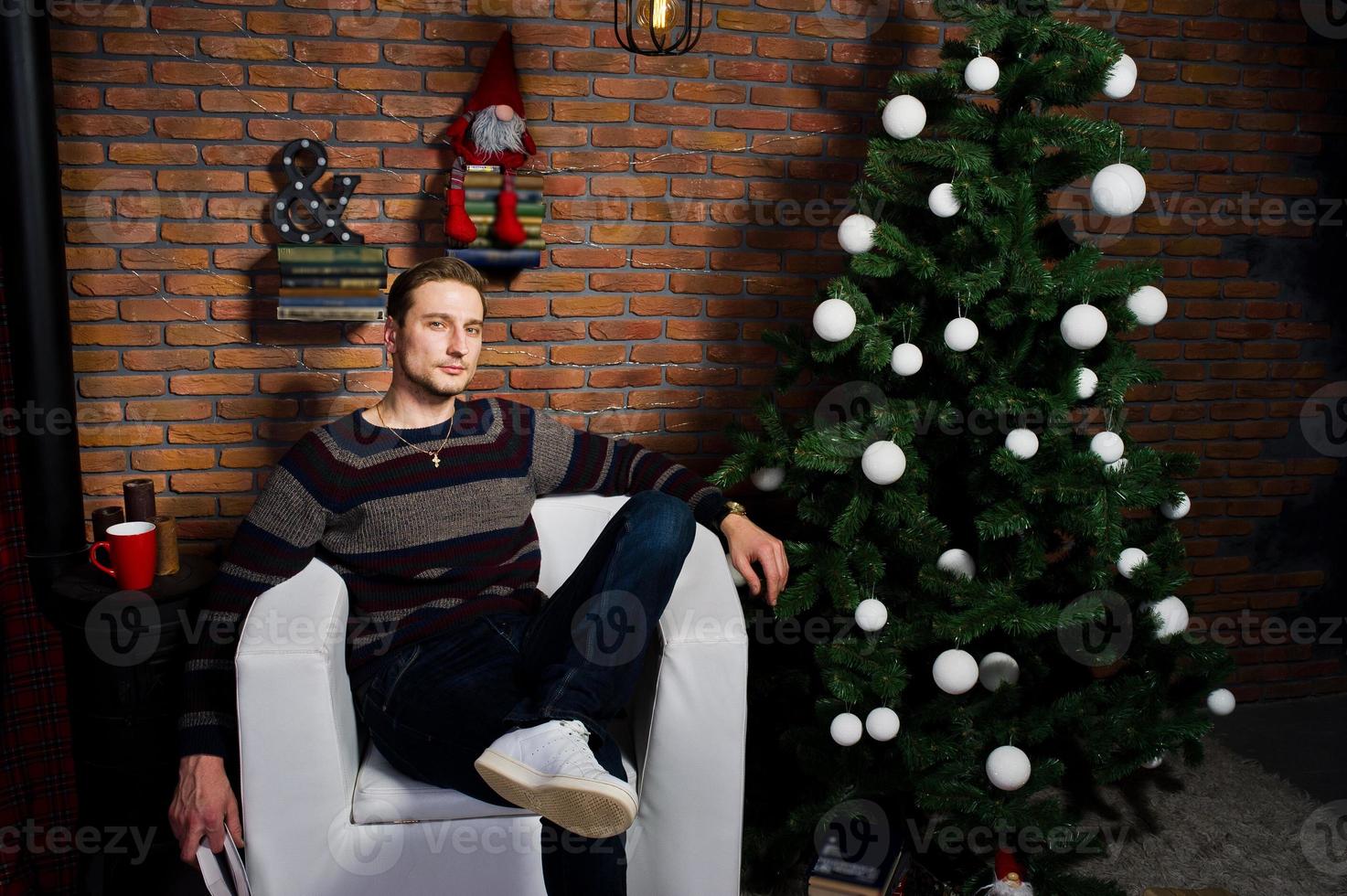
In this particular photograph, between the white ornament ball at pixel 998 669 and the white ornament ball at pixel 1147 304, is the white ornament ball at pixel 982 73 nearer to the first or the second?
the white ornament ball at pixel 1147 304

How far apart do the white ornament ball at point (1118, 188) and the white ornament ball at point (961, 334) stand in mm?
342

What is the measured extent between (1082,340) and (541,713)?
49.0 inches

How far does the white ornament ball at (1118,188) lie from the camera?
6.66 feet

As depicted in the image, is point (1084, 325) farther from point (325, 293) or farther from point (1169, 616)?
point (325, 293)

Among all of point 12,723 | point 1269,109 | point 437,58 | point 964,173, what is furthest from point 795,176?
point 12,723

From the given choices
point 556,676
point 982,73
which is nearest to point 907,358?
point 982,73

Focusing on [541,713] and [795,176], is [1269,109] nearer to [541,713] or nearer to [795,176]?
[795,176]

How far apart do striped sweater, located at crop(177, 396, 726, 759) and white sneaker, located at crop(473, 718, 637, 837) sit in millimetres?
459

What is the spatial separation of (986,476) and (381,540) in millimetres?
1261

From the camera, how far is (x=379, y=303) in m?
2.56

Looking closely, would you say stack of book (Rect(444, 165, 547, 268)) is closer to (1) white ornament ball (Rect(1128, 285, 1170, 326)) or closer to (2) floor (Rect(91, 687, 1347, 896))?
(1) white ornament ball (Rect(1128, 285, 1170, 326))

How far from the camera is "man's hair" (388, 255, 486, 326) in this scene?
214 cm

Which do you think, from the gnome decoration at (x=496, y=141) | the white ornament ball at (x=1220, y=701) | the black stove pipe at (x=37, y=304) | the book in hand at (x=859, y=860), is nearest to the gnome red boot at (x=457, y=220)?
the gnome decoration at (x=496, y=141)

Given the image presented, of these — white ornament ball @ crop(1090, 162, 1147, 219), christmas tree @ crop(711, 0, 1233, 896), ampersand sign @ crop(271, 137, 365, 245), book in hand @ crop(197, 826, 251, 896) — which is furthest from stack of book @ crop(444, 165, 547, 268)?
book in hand @ crop(197, 826, 251, 896)
